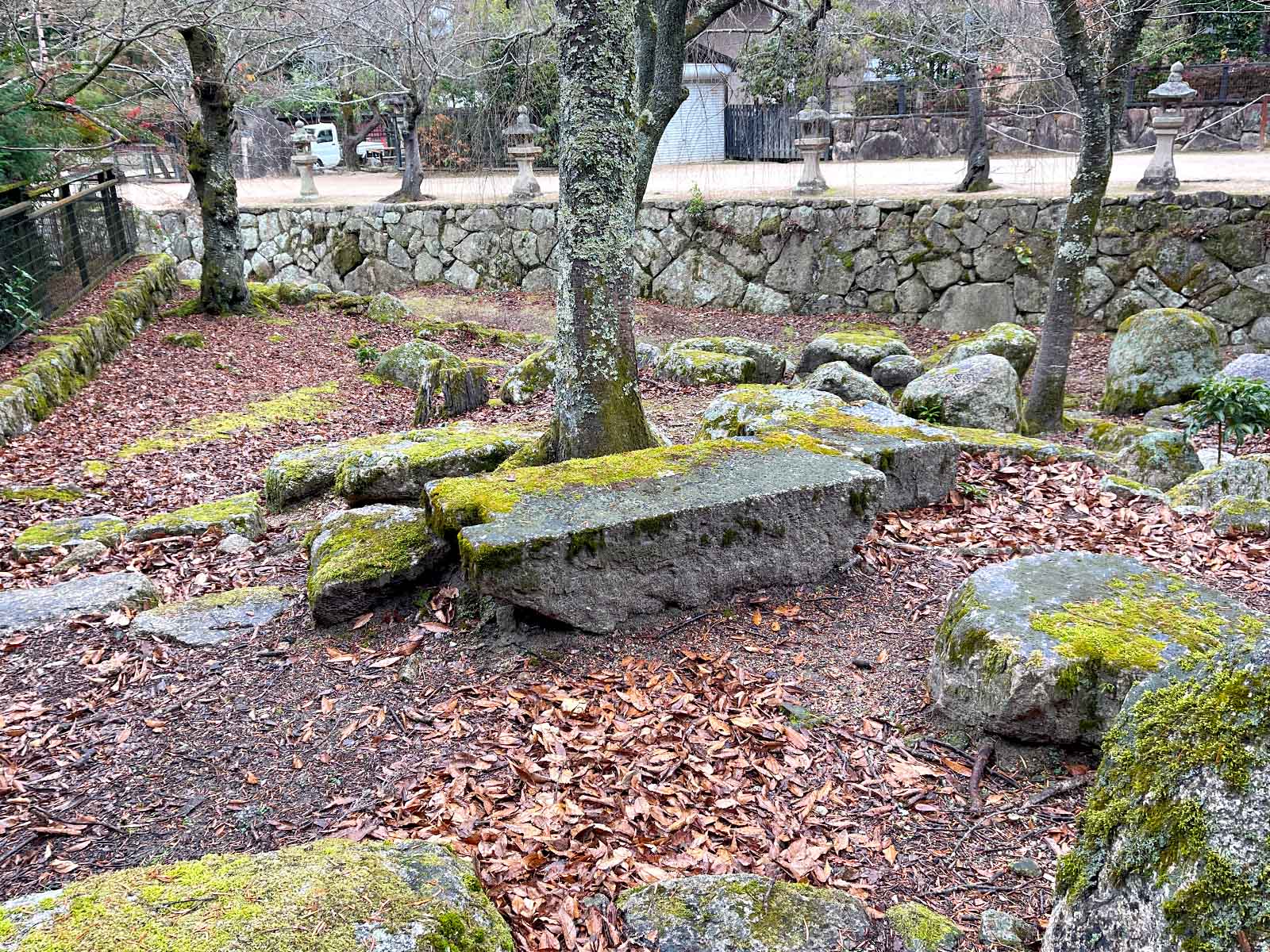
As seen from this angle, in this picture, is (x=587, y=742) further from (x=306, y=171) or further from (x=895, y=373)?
(x=306, y=171)

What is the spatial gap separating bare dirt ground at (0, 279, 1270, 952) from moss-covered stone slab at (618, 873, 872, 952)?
0.10 metres

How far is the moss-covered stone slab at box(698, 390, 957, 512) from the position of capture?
15.7 ft

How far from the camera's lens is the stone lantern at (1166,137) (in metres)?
11.7

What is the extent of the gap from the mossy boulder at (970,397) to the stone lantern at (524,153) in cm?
1102

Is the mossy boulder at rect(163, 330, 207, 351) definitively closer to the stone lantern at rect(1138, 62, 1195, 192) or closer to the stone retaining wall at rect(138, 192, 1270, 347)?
the stone retaining wall at rect(138, 192, 1270, 347)

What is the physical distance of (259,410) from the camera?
8.84 m

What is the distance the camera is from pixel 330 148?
2862 cm

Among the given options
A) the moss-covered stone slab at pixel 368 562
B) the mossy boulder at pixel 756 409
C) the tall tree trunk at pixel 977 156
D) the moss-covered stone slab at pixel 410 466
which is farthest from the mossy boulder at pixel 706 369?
the tall tree trunk at pixel 977 156

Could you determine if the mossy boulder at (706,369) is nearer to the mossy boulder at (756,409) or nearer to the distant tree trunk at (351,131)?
the mossy boulder at (756,409)

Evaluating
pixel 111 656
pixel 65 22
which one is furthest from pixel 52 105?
pixel 111 656

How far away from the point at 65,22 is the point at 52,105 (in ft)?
4.16

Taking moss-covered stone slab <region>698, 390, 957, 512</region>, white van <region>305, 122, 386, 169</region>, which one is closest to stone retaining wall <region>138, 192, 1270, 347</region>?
moss-covered stone slab <region>698, 390, 957, 512</region>

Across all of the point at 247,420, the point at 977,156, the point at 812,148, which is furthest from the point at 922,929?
the point at 812,148

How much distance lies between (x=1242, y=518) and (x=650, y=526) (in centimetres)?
310
